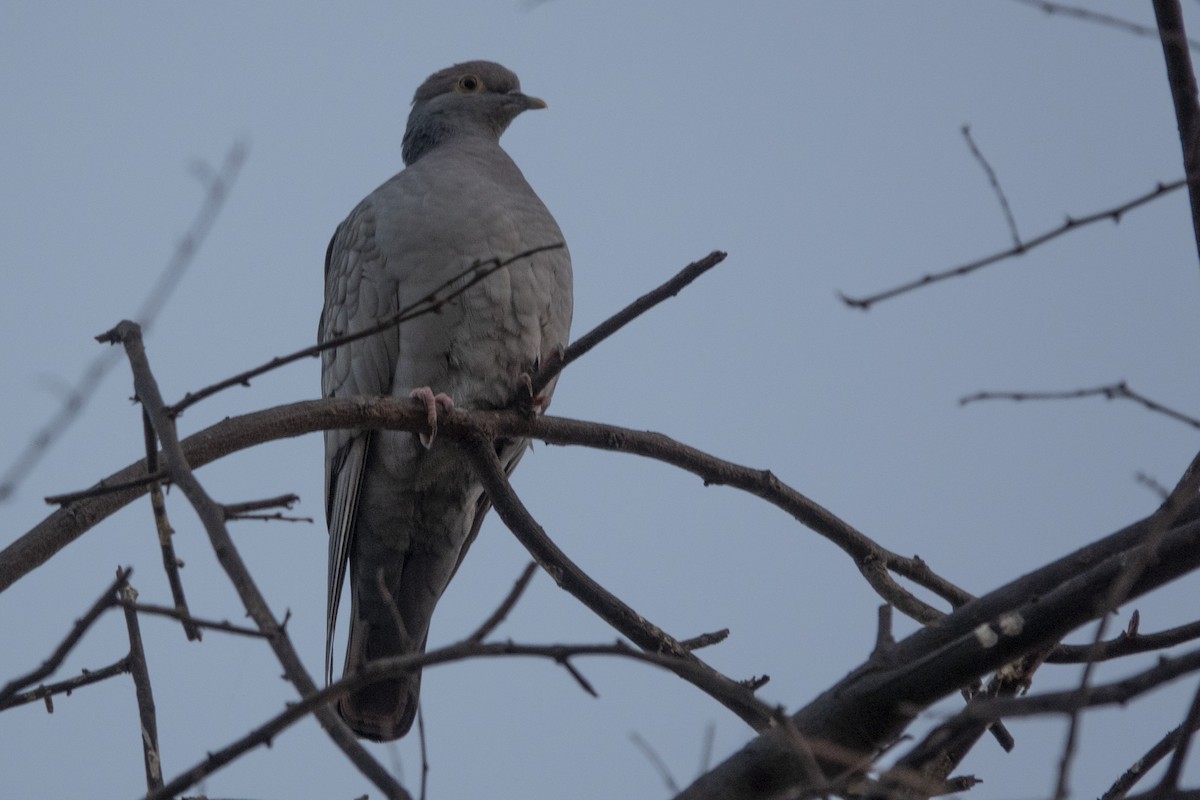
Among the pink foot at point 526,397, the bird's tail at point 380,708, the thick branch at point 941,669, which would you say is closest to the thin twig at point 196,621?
the thick branch at point 941,669

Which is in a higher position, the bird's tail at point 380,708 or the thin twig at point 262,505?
the bird's tail at point 380,708

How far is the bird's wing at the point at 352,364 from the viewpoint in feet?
17.9

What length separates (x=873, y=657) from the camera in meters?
2.38

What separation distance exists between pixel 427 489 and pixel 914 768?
3.72 meters

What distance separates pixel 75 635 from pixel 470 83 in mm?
5442

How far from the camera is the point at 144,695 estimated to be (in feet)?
10.3

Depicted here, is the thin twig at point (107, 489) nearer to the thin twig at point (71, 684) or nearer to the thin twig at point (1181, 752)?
the thin twig at point (71, 684)

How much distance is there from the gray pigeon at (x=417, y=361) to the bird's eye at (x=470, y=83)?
126cm

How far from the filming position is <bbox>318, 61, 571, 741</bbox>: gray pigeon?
5309 millimetres

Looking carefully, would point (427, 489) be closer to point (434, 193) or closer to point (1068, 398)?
point (434, 193)

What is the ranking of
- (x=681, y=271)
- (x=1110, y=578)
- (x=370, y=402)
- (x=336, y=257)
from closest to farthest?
(x=1110, y=578)
(x=681, y=271)
(x=370, y=402)
(x=336, y=257)

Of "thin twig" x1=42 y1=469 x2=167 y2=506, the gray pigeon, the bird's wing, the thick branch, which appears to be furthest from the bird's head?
the thick branch

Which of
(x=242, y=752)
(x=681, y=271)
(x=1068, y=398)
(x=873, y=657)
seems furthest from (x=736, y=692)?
(x=681, y=271)

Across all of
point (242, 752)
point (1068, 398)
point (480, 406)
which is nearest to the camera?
point (242, 752)
